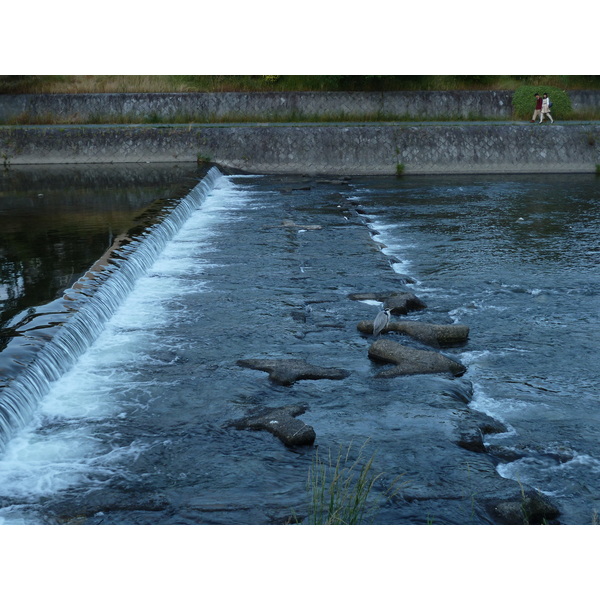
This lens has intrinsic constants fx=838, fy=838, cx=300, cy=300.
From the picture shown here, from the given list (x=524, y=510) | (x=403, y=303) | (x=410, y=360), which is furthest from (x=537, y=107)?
(x=524, y=510)

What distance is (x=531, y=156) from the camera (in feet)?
90.0

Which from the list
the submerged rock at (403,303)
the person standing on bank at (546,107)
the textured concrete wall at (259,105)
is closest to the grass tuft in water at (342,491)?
the submerged rock at (403,303)

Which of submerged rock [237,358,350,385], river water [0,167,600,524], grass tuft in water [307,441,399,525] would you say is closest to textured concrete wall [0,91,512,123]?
river water [0,167,600,524]

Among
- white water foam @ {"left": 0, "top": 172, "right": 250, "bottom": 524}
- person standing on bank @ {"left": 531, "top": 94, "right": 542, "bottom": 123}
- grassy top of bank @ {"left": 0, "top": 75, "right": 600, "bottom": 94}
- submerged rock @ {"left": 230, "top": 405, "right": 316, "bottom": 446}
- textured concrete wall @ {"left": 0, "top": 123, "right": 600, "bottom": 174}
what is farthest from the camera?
grassy top of bank @ {"left": 0, "top": 75, "right": 600, "bottom": 94}

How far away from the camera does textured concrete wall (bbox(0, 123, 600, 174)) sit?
27.3 meters

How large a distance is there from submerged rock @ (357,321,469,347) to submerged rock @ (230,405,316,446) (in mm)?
2483

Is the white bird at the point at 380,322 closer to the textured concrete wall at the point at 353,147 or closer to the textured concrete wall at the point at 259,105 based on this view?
the textured concrete wall at the point at 353,147

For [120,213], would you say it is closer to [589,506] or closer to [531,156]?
[589,506]

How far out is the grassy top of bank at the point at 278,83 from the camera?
3189cm

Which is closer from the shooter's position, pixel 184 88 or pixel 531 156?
pixel 531 156

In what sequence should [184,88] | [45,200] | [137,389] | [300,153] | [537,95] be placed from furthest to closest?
[184,88]
[537,95]
[300,153]
[45,200]
[137,389]

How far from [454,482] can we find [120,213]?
41.3 feet

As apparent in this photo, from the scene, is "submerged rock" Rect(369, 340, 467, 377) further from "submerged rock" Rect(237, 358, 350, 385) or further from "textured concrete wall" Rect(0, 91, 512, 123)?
"textured concrete wall" Rect(0, 91, 512, 123)

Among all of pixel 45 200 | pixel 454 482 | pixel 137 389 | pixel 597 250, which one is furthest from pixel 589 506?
pixel 45 200
